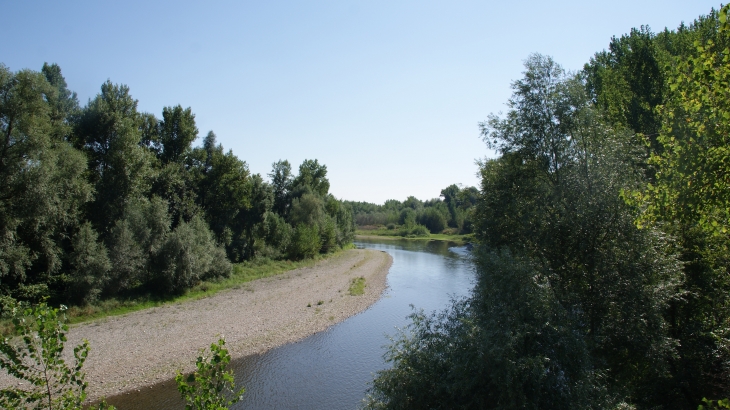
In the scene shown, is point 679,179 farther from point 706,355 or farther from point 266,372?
point 266,372

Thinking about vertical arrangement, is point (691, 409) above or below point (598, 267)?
below

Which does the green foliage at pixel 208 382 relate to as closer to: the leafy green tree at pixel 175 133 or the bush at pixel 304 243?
the leafy green tree at pixel 175 133

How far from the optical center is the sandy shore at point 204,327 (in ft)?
59.1

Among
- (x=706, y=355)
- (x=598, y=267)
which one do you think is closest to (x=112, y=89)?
(x=598, y=267)

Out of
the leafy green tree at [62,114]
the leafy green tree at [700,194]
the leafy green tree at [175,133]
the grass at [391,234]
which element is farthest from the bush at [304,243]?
the grass at [391,234]

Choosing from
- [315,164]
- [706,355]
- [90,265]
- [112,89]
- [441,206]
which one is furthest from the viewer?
[441,206]

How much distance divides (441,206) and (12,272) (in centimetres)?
12305

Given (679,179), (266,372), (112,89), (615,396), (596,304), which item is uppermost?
(112,89)

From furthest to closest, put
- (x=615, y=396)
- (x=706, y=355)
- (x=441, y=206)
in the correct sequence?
(x=441, y=206)
(x=706, y=355)
(x=615, y=396)

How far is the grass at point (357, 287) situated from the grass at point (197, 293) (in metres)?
8.98

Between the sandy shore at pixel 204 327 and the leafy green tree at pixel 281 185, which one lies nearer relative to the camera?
the sandy shore at pixel 204 327

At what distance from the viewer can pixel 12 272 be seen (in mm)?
21609

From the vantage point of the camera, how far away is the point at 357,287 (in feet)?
127

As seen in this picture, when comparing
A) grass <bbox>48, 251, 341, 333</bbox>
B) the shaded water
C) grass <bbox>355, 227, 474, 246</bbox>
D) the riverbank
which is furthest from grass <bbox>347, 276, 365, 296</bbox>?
grass <bbox>355, 227, 474, 246</bbox>
